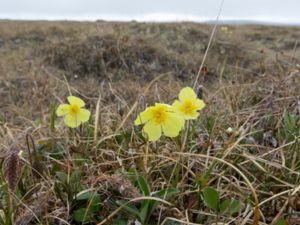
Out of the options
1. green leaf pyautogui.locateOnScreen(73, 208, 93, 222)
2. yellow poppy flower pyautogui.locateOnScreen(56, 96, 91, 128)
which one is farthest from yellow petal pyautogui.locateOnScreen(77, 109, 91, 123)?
green leaf pyautogui.locateOnScreen(73, 208, 93, 222)

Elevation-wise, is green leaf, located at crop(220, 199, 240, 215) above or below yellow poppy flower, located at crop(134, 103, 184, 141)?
below

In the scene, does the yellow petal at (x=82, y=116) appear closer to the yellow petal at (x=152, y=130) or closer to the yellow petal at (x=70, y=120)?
the yellow petal at (x=70, y=120)

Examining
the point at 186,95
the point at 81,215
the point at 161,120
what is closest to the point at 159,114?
the point at 161,120

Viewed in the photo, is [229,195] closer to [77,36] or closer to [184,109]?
[184,109]

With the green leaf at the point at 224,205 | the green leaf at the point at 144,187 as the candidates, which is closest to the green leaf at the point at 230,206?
the green leaf at the point at 224,205

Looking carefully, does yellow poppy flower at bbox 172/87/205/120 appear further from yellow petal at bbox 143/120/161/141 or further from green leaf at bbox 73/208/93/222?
green leaf at bbox 73/208/93/222

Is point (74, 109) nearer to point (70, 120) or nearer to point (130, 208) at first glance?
point (70, 120)

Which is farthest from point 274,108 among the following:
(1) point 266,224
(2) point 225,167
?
(1) point 266,224
